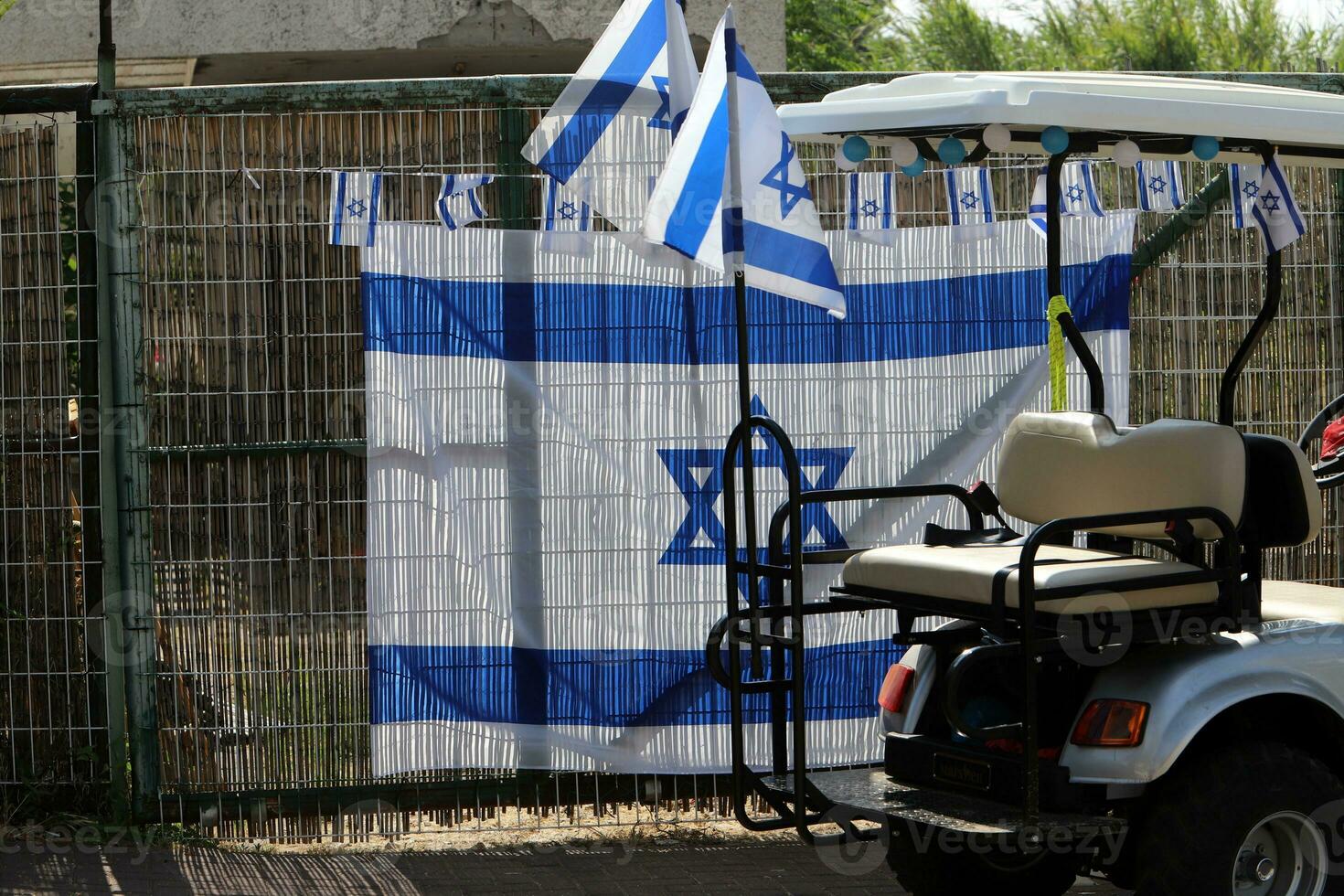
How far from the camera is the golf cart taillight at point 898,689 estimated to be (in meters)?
4.89

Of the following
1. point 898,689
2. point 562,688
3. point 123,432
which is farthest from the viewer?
point 562,688

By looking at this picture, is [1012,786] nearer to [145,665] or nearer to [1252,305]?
[1252,305]

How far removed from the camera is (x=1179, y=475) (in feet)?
14.2

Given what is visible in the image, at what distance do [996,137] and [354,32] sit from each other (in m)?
12.1

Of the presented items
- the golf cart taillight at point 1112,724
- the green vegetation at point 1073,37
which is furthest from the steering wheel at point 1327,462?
the green vegetation at point 1073,37

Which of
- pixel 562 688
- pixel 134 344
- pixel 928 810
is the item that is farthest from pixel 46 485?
pixel 928 810

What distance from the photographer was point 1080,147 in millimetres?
4730

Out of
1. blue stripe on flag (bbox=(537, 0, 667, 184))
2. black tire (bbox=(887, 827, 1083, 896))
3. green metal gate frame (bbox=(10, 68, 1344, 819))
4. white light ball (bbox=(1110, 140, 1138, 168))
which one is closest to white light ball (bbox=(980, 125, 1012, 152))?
white light ball (bbox=(1110, 140, 1138, 168))

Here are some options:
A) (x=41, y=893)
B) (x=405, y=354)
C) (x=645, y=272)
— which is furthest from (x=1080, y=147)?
(x=41, y=893)

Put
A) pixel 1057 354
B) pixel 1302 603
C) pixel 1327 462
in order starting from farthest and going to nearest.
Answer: pixel 1327 462
pixel 1057 354
pixel 1302 603

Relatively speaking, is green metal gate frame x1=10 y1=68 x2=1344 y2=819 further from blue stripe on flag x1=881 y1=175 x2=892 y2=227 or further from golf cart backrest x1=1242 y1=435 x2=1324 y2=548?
golf cart backrest x1=1242 y1=435 x2=1324 y2=548

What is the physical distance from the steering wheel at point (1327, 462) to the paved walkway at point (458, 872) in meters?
1.56

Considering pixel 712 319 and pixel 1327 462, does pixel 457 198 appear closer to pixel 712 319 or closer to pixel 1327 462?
pixel 712 319

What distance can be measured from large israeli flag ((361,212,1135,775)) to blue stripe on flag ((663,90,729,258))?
1.51 meters
